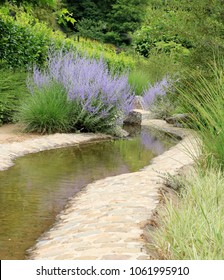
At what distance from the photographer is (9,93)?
11.1 meters

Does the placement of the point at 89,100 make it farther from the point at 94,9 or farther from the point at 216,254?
the point at 94,9

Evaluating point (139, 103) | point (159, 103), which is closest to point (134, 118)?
point (159, 103)

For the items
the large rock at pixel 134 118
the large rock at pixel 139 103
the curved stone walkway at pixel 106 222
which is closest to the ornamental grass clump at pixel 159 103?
the large rock at pixel 139 103

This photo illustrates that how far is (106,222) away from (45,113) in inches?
240

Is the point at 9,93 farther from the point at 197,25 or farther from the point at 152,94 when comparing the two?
the point at 152,94

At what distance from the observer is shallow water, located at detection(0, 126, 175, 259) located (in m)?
4.67

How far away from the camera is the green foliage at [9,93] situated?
10.8 meters

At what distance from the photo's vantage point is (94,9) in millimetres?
39281

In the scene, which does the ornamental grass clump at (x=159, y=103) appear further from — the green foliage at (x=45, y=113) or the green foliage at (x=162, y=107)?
the green foliage at (x=45, y=113)

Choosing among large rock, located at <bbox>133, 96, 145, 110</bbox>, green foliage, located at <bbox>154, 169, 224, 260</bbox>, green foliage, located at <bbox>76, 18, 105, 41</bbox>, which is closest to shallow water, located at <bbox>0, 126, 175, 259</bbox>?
green foliage, located at <bbox>154, 169, 224, 260</bbox>

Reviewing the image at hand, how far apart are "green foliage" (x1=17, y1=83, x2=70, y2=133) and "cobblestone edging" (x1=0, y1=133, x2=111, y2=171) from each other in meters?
0.40

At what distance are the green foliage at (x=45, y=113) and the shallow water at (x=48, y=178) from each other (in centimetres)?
99

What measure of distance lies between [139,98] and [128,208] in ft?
43.3
